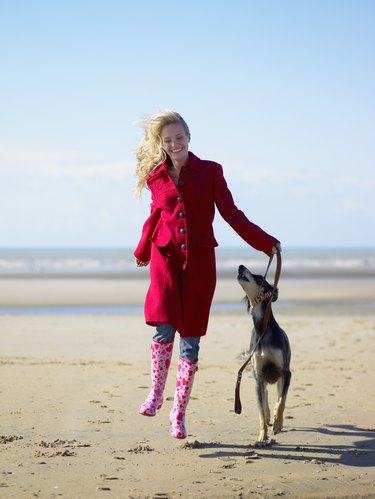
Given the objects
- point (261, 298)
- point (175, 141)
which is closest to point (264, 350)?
point (261, 298)

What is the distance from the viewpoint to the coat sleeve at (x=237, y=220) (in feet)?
19.5

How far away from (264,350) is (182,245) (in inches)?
42.2

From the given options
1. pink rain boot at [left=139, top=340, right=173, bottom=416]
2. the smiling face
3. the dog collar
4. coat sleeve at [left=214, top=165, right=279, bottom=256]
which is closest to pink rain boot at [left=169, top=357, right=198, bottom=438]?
pink rain boot at [left=139, top=340, right=173, bottom=416]

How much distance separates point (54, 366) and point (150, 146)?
445 cm

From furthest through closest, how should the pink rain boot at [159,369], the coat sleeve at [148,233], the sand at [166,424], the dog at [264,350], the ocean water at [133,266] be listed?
the ocean water at [133,266]
the dog at [264,350]
the coat sleeve at [148,233]
the pink rain boot at [159,369]
the sand at [166,424]

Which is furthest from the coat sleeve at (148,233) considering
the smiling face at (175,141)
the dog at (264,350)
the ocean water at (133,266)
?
the ocean water at (133,266)

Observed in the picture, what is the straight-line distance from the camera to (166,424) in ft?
22.4

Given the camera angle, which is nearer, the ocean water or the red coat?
the red coat

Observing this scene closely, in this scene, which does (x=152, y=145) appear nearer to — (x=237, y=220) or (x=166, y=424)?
(x=237, y=220)

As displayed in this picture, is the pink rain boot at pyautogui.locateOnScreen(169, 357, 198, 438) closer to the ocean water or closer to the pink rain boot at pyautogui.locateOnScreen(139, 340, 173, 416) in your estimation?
the pink rain boot at pyautogui.locateOnScreen(139, 340, 173, 416)

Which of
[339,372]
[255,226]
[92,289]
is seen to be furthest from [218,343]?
[92,289]

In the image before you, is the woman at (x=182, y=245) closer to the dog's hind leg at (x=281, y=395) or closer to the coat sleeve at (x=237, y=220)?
the coat sleeve at (x=237, y=220)

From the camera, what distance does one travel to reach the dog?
621cm

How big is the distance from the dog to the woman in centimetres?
39
